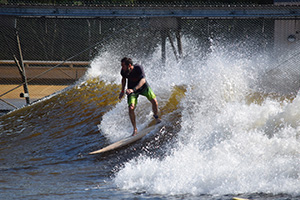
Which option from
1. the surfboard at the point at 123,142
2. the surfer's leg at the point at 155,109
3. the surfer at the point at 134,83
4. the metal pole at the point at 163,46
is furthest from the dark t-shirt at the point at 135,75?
the metal pole at the point at 163,46

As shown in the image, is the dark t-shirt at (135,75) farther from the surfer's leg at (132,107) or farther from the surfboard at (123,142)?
the surfboard at (123,142)

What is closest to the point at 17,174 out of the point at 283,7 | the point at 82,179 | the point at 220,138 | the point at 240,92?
the point at 82,179

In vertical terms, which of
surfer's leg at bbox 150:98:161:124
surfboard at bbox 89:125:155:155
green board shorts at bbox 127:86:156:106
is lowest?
surfboard at bbox 89:125:155:155

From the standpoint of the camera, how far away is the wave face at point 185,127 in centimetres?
671

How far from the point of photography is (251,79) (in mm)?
12266

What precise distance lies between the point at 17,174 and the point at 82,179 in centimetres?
134

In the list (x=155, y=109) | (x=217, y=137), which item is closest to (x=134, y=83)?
(x=155, y=109)

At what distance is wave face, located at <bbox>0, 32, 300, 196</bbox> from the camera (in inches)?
264

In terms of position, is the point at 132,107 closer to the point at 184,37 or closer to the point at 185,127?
the point at 185,127

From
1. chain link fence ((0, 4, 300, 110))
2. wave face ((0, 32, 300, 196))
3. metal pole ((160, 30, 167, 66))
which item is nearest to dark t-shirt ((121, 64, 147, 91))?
wave face ((0, 32, 300, 196))

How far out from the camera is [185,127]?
951 centimetres

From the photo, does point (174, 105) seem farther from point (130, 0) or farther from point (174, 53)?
point (130, 0)

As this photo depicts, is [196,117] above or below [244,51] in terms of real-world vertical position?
below

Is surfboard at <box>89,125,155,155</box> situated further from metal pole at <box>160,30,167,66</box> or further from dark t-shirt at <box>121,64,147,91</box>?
metal pole at <box>160,30,167,66</box>
